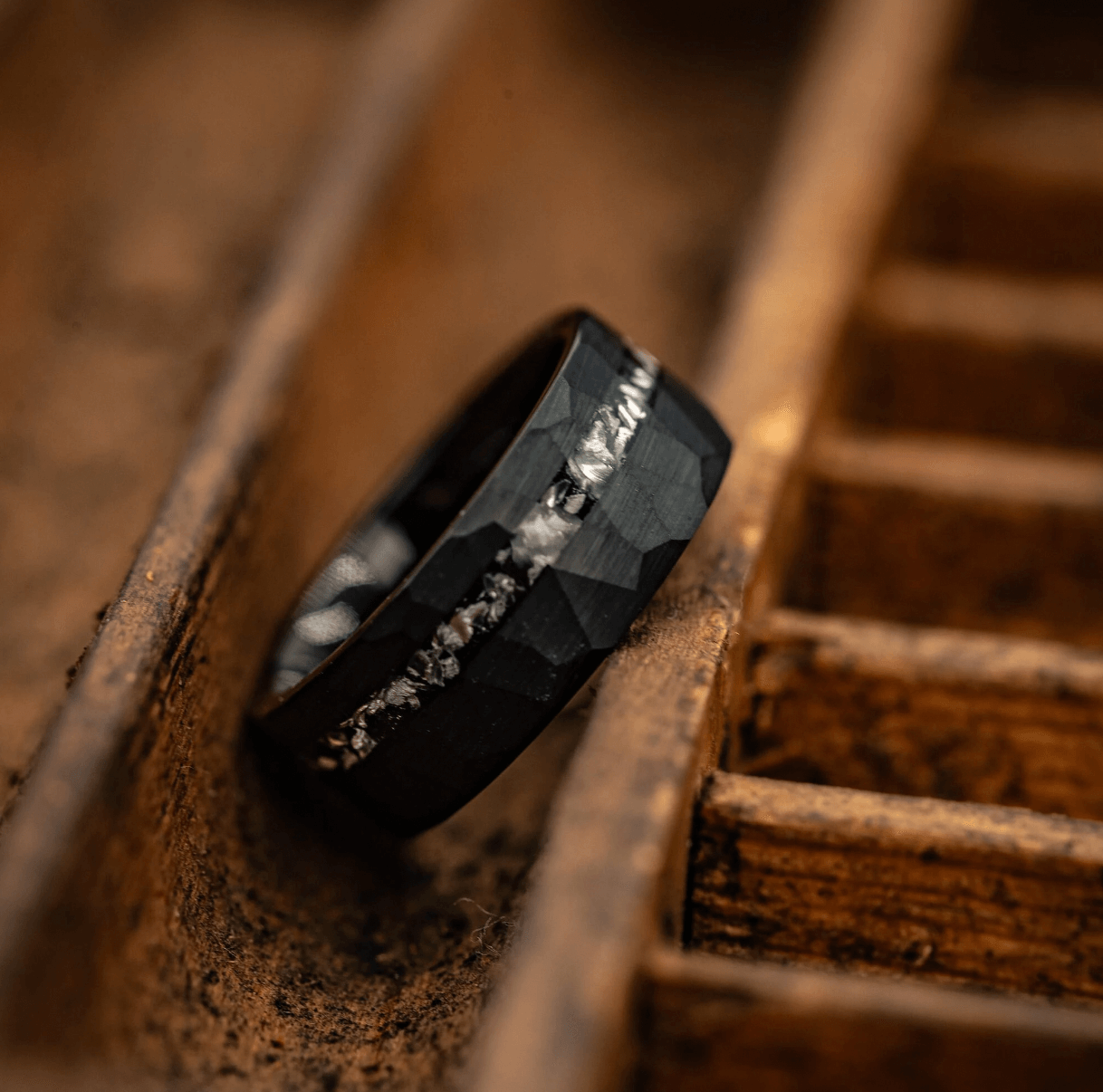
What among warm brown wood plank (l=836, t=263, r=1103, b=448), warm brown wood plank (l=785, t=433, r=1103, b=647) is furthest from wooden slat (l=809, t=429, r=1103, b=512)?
warm brown wood plank (l=836, t=263, r=1103, b=448)

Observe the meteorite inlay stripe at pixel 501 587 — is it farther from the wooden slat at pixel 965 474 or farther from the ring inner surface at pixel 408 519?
the wooden slat at pixel 965 474

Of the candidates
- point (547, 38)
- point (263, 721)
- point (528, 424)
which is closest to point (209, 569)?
point (263, 721)

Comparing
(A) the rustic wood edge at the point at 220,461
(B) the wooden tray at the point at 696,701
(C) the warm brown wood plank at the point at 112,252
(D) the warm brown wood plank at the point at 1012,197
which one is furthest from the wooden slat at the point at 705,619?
(C) the warm brown wood plank at the point at 112,252

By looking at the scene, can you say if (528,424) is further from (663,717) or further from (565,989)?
(565,989)

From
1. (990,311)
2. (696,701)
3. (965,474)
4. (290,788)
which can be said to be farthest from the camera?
(990,311)

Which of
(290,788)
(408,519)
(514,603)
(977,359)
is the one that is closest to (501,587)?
(514,603)

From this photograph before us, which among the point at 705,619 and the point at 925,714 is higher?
the point at 705,619

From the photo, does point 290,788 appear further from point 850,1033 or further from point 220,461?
point 850,1033
